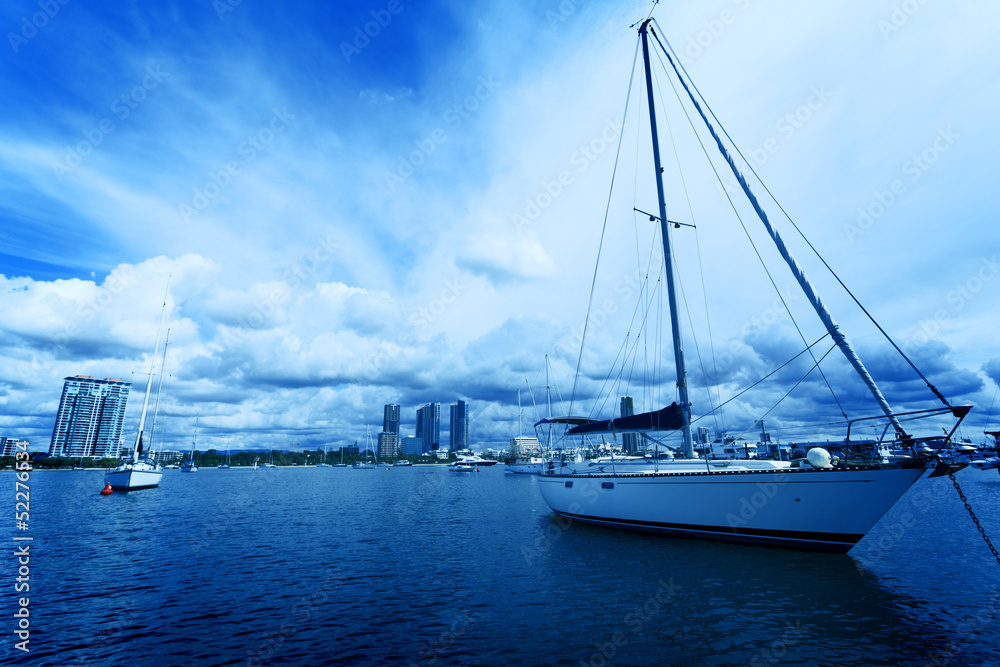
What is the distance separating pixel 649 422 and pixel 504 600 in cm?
1356

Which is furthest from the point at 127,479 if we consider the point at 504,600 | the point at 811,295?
the point at 811,295

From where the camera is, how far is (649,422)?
2333cm

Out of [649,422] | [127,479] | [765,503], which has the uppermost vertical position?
[649,422]

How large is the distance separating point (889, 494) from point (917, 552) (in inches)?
249

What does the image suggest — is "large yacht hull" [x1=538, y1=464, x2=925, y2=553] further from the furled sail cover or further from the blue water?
the furled sail cover

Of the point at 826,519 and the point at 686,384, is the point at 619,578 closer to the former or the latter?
the point at 826,519

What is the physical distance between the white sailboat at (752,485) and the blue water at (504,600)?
36.8 inches

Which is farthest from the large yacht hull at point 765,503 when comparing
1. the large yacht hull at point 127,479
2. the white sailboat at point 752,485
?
the large yacht hull at point 127,479

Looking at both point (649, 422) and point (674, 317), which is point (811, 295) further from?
point (649, 422)

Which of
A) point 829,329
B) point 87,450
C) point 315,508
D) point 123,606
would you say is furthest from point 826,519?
point 87,450

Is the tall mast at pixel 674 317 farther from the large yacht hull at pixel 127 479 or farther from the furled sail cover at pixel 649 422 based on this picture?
the large yacht hull at pixel 127 479

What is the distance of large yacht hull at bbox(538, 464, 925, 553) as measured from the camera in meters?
14.9

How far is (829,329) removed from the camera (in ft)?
46.5

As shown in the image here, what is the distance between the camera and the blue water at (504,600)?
371 inches
